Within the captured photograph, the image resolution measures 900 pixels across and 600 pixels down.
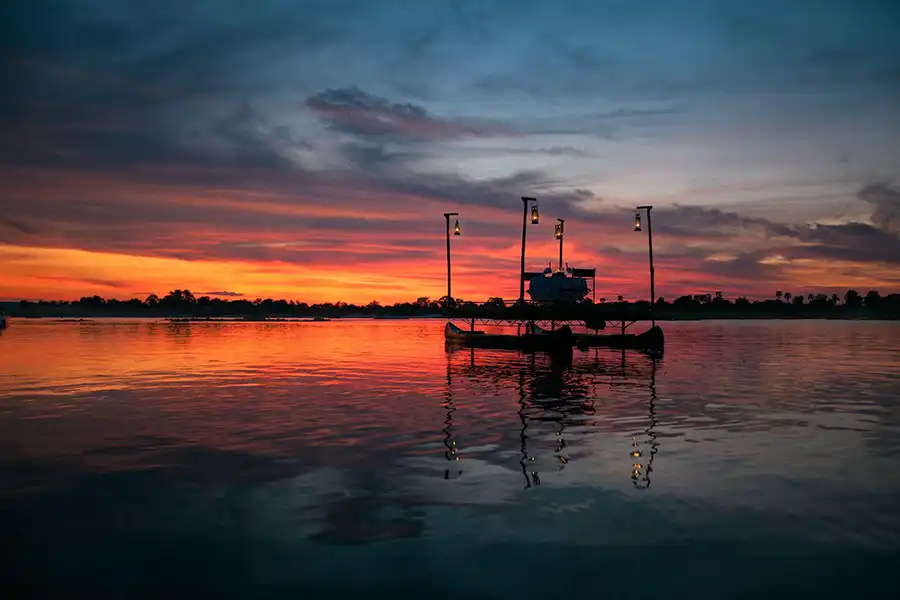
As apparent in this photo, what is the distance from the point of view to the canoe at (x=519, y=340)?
174 feet

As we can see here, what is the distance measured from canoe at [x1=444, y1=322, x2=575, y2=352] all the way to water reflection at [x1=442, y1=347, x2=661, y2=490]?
143cm

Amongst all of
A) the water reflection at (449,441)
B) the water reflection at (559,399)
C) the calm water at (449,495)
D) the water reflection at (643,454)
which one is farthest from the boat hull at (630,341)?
the water reflection at (643,454)

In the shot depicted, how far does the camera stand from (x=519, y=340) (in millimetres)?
58000

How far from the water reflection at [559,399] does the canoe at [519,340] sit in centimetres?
143

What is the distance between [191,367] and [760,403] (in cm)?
3435

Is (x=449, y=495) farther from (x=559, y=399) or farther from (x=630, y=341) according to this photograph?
(x=630, y=341)

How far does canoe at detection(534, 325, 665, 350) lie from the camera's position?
56469 millimetres

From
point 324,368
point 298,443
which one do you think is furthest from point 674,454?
point 324,368

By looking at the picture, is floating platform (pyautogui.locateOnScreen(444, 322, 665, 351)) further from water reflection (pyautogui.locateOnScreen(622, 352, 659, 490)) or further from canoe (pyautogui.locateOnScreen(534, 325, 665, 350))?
water reflection (pyautogui.locateOnScreen(622, 352, 659, 490))

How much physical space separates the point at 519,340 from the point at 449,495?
152 feet

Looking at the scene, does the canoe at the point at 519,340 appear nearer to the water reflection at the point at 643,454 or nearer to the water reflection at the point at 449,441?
the water reflection at the point at 449,441

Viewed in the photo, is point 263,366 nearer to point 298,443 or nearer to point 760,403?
point 298,443

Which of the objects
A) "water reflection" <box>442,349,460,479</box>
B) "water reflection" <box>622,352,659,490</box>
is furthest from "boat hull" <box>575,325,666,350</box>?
"water reflection" <box>622,352,659,490</box>

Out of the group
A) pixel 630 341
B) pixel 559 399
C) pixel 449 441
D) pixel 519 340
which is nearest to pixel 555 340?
pixel 519 340
